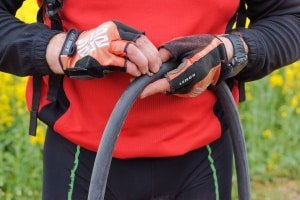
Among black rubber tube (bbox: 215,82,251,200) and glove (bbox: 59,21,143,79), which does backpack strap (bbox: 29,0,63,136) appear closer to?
glove (bbox: 59,21,143,79)

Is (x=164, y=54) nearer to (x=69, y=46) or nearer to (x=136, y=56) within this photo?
(x=136, y=56)

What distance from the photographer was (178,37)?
64.8 inches

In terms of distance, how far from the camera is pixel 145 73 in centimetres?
153

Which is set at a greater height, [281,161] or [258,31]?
[258,31]

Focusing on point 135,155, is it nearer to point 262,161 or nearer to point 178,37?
point 178,37

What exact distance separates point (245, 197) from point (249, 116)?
2298mm

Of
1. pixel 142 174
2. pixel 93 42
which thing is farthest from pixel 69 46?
pixel 142 174

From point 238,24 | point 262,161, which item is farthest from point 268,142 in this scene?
point 238,24

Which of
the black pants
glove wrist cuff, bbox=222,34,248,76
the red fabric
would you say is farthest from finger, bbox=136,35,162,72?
the black pants

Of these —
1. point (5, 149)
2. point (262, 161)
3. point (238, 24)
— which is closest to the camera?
point (238, 24)

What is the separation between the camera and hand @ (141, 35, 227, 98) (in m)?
1.56

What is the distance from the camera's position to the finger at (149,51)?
59.7 inches

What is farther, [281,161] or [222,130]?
[281,161]

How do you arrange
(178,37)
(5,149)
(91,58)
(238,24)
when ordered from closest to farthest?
(91,58) < (178,37) < (238,24) < (5,149)
